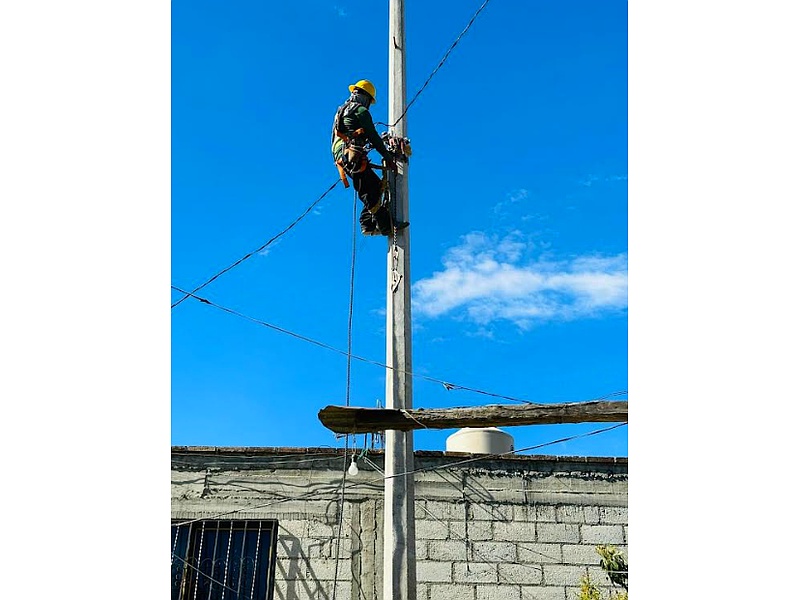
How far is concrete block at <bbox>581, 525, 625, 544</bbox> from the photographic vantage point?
8.59 meters

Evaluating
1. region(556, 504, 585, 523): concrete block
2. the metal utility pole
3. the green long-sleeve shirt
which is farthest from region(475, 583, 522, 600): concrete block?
the green long-sleeve shirt

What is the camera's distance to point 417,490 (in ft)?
28.7

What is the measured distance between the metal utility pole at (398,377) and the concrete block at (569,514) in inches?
110

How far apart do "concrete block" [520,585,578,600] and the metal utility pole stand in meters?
2.53

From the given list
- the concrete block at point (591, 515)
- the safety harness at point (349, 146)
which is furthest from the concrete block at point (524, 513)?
the safety harness at point (349, 146)

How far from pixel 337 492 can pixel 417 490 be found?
858 millimetres

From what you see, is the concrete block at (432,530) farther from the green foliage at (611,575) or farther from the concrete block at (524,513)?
the green foliage at (611,575)

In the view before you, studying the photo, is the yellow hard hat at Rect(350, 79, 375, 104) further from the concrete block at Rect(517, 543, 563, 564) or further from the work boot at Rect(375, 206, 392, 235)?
the concrete block at Rect(517, 543, 563, 564)

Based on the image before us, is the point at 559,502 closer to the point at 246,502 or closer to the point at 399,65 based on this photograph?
the point at 246,502

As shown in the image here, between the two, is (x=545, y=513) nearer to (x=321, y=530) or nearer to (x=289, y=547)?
(x=321, y=530)

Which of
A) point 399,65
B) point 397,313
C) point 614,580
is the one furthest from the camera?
point 614,580

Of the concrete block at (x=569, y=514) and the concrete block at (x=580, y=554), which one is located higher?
the concrete block at (x=569, y=514)

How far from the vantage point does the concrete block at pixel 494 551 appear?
27.7ft
